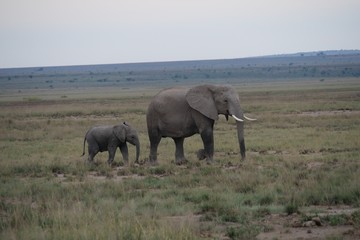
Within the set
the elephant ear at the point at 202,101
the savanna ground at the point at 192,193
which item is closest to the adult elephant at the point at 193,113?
the elephant ear at the point at 202,101

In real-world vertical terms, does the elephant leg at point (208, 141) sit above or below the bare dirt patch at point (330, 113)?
above

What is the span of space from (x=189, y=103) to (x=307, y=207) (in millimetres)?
6789

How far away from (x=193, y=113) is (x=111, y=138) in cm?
228

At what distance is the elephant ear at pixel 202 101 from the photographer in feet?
55.5

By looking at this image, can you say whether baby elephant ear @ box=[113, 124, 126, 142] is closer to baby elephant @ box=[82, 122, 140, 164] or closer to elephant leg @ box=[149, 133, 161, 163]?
baby elephant @ box=[82, 122, 140, 164]

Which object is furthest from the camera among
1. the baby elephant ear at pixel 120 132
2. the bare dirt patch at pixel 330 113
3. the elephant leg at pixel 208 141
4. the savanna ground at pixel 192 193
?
the bare dirt patch at pixel 330 113

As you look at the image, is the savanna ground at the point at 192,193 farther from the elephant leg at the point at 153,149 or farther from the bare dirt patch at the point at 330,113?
the bare dirt patch at the point at 330,113

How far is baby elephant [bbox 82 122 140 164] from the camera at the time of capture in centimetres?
1730

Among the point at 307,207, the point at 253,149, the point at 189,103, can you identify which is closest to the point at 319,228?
the point at 307,207

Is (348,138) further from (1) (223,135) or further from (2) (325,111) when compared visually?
(2) (325,111)

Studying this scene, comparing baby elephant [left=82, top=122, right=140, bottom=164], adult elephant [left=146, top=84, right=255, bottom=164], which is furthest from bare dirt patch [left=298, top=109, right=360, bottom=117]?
baby elephant [left=82, top=122, right=140, bottom=164]

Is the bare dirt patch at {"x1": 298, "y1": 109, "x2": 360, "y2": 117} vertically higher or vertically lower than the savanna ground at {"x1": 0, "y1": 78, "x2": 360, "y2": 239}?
lower

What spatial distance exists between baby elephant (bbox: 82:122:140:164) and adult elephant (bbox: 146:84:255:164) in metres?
0.70

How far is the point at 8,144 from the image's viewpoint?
25188mm
